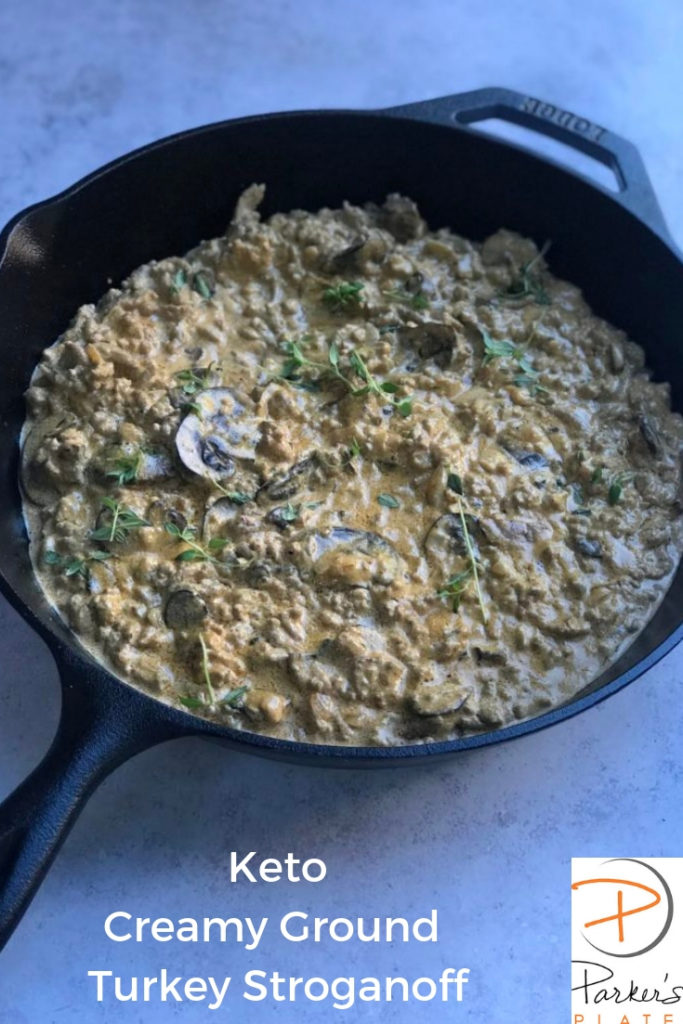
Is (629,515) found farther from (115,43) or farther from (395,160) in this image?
(115,43)

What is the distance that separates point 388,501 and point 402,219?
45.1 inches

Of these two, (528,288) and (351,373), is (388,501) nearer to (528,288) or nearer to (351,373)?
(351,373)

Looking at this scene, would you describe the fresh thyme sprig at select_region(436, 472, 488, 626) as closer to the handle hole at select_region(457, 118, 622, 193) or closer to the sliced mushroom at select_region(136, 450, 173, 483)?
the sliced mushroom at select_region(136, 450, 173, 483)

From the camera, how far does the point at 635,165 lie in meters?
3.66

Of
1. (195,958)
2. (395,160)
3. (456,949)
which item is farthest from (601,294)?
(195,958)

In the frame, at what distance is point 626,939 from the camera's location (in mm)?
2994

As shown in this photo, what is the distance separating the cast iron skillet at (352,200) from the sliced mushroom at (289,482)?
0.65m

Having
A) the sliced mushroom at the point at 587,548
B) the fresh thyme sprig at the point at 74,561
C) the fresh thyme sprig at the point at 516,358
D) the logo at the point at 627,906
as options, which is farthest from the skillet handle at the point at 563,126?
the logo at the point at 627,906

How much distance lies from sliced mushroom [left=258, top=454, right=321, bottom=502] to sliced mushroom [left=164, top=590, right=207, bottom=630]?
391 mm

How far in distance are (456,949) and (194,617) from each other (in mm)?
1062

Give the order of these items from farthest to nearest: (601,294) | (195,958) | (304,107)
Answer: (304,107) < (601,294) < (195,958)

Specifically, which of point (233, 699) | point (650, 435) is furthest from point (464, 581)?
point (650, 435)

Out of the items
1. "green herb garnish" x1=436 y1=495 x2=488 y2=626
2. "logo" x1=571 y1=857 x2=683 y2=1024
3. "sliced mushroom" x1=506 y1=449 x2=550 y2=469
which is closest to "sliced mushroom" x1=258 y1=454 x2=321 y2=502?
"green herb garnish" x1=436 y1=495 x2=488 y2=626

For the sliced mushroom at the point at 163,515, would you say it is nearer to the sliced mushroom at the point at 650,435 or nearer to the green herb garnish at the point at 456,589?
the green herb garnish at the point at 456,589
